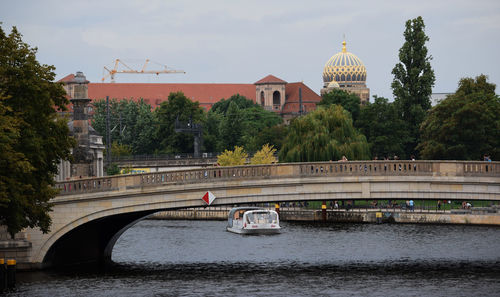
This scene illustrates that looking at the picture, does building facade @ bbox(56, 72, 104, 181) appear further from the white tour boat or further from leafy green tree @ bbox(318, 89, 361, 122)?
leafy green tree @ bbox(318, 89, 361, 122)

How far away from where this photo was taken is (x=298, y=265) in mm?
57469

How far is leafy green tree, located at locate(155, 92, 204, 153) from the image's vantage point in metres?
142

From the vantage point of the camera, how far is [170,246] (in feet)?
226

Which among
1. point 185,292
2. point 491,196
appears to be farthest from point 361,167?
point 185,292

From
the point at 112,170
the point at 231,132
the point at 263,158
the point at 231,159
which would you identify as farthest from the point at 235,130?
the point at 112,170

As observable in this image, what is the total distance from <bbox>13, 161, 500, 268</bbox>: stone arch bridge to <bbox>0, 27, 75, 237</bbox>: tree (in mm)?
3742

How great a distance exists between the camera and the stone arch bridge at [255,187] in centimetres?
5084

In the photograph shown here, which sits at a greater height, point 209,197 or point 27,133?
point 27,133

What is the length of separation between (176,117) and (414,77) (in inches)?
1566

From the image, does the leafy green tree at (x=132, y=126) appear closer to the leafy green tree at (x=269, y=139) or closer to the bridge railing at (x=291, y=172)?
the leafy green tree at (x=269, y=139)

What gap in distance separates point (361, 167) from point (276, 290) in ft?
25.1

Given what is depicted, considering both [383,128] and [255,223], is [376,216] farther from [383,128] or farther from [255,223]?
[383,128]

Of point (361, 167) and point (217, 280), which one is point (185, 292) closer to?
point (217, 280)

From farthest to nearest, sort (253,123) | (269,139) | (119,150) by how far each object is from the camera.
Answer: (253,123) → (269,139) → (119,150)
